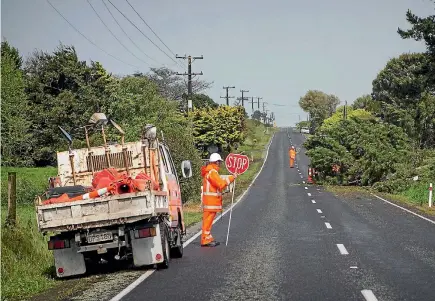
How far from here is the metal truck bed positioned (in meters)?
11.4

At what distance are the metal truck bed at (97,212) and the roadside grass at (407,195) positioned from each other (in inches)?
789

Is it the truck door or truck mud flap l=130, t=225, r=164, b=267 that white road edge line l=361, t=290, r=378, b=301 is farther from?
the truck door

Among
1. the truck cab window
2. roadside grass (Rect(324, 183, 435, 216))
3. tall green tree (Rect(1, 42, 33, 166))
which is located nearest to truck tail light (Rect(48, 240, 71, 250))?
the truck cab window

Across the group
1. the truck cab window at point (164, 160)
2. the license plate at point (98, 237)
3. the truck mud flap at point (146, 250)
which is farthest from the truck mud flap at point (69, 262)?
the truck cab window at point (164, 160)

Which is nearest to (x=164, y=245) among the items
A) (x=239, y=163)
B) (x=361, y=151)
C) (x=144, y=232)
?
(x=144, y=232)

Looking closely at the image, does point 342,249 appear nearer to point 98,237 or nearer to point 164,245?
point 164,245

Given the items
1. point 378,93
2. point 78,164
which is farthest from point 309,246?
point 378,93

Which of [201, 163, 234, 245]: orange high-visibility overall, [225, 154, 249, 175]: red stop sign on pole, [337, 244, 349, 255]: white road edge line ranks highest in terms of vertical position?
[225, 154, 249, 175]: red stop sign on pole

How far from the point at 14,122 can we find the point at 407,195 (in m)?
27.8

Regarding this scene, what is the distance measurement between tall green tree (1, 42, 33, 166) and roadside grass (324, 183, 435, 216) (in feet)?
74.9

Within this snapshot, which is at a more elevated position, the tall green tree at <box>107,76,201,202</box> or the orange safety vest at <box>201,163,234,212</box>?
the tall green tree at <box>107,76,201,202</box>

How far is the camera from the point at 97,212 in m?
11.5

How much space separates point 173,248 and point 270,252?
2.22m

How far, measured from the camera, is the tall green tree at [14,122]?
50.9m
